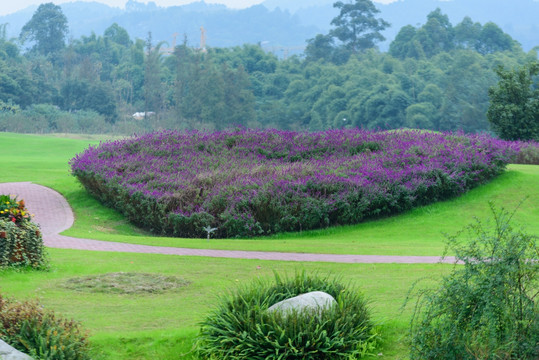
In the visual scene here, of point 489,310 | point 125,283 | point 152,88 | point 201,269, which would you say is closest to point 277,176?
point 201,269

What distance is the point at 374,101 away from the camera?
6669 cm

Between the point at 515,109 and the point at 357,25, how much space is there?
85112 mm

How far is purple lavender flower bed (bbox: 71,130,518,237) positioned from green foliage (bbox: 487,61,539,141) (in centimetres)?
788

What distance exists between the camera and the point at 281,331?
271 inches

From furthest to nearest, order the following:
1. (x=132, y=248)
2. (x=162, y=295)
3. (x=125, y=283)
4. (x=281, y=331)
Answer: (x=132, y=248), (x=125, y=283), (x=162, y=295), (x=281, y=331)

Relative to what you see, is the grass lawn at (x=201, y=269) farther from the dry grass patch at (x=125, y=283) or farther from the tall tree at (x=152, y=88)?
the tall tree at (x=152, y=88)

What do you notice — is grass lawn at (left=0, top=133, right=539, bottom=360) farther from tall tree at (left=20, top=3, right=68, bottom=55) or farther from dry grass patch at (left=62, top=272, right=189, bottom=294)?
tall tree at (left=20, top=3, right=68, bottom=55)

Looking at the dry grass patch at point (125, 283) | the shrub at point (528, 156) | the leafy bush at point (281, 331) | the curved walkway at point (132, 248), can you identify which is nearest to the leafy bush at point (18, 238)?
the dry grass patch at point (125, 283)

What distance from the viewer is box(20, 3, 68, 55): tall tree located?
367 feet

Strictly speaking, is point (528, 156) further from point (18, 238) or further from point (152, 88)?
point (152, 88)

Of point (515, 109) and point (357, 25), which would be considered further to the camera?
point (357, 25)

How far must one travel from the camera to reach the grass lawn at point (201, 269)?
7543mm

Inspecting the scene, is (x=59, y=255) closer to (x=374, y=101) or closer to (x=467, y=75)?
(x=374, y=101)

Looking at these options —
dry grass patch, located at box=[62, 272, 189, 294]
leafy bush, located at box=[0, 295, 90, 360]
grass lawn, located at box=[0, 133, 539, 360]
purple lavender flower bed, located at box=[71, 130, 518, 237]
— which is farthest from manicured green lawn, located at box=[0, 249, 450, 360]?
purple lavender flower bed, located at box=[71, 130, 518, 237]
